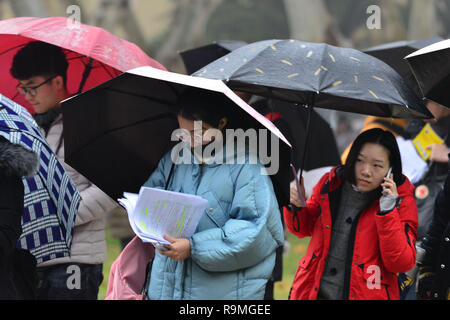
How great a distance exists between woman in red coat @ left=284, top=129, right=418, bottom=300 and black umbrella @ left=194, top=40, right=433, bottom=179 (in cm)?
31

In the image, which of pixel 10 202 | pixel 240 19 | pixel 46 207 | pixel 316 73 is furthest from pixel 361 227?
pixel 240 19

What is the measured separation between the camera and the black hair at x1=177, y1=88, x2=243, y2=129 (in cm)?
341

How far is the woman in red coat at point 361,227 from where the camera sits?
3865mm

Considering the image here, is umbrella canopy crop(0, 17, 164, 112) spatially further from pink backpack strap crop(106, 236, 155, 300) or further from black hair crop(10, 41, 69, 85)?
pink backpack strap crop(106, 236, 155, 300)

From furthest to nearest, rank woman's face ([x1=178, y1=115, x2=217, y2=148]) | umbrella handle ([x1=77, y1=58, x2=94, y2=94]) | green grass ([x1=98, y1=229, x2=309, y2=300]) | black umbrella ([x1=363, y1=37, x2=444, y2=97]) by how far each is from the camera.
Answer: green grass ([x1=98, y1=229, x2=309, y2=300]) < black umbrella ([x1=363, y1=37, x2=444, y2=97]) < umbrella handle ([x1=77, y1=58, x2=94, y2=94]) < woman's face ([x1=178, y1=115, x2=217, y2=148])

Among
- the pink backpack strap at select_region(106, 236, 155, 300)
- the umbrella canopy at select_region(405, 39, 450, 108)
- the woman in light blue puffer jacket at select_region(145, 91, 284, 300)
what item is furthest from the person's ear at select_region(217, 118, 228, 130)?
the umbrella canopy at select_region(405, 39, 450, 108)

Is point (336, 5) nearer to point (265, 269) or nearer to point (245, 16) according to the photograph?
point (245, 16)

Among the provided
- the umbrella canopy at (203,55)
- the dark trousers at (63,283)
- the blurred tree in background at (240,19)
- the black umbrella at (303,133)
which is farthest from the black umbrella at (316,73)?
the blurred tree in background at (240,19)

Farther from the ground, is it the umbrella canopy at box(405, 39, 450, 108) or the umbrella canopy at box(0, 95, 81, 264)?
the umbrella canopy at box(405, 39, 450, 108)

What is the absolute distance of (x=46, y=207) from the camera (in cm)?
359

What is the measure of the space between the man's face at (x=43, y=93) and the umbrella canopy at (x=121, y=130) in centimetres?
75

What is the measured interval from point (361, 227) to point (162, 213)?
129cm

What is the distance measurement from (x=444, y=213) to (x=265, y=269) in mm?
1233

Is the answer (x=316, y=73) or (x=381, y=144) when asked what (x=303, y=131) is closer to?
(x=381, y=144)
